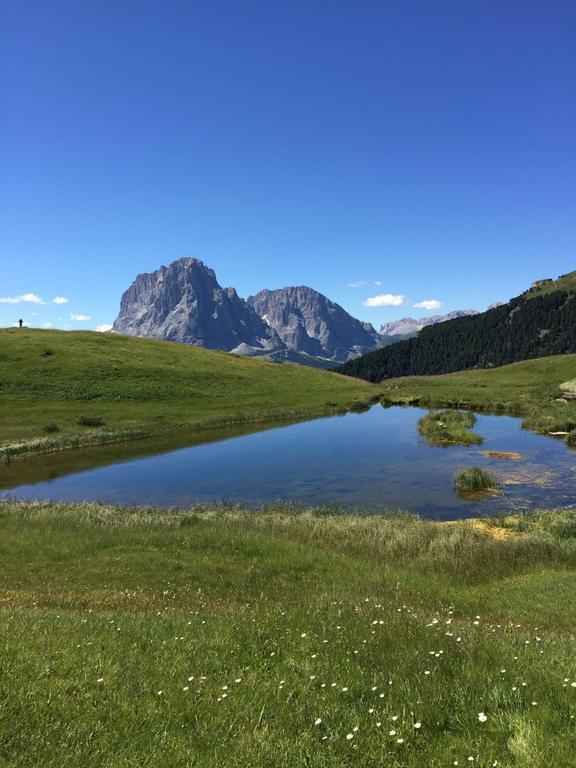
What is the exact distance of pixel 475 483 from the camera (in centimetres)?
3903

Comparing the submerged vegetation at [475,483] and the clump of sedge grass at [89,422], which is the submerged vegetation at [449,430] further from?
the clump of sedge grass at [89,422]

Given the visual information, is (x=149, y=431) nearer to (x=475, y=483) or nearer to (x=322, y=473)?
(x=322, y=473)

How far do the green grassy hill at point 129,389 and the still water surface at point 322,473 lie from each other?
13.1 m

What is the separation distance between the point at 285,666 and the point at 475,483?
33927 mm

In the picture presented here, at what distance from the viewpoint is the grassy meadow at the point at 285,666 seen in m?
6.04

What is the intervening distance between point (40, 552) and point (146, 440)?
1836 inches

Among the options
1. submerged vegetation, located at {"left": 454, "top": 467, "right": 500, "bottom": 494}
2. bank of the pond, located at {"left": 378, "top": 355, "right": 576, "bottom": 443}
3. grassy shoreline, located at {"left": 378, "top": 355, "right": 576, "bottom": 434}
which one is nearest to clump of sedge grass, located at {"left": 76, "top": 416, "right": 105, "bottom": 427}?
submerged vegetation, located at {"left": 454, "top": 467, "right": 500, "bottom": 494}

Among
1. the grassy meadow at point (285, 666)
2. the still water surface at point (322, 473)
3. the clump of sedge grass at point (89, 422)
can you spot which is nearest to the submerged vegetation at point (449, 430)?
the still water surface at point (322, 473)

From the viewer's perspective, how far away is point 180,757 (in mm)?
5977

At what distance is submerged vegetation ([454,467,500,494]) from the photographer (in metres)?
38.7

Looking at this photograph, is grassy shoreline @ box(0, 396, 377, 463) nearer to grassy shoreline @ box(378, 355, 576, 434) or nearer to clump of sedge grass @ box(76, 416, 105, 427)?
clump of sedge grass @ box(76, 416, 105, 427)

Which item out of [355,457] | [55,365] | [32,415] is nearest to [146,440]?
[32,415]

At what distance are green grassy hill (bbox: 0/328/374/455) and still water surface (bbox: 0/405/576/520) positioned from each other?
→ 1309 cm

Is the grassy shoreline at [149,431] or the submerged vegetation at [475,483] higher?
the grassy shoreline at [149,431]
